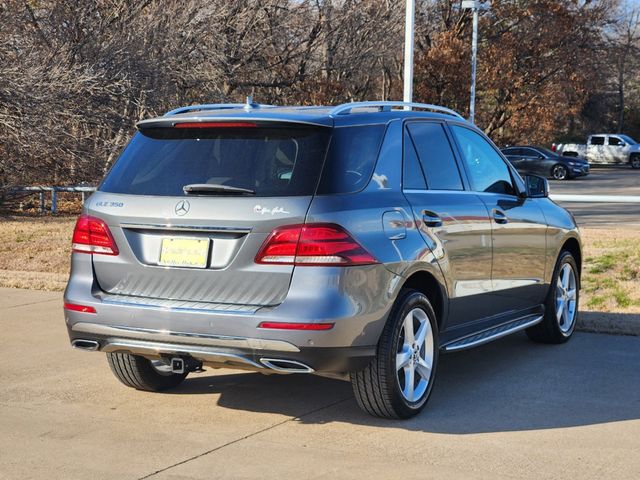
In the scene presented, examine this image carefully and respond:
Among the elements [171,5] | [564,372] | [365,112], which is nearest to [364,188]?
[365,112]

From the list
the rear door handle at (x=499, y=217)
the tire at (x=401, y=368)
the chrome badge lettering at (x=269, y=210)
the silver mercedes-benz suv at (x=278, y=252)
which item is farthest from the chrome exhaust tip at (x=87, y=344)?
the rear door handle at (x=499, y=217)

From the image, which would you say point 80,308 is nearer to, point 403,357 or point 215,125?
point 215,125

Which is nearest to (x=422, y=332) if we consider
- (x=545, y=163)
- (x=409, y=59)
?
(x=409, y=59)

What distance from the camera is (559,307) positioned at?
838 cm

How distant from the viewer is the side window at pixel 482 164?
7164 mm

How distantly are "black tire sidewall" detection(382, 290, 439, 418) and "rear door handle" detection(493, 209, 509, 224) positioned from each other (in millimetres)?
A: 1269

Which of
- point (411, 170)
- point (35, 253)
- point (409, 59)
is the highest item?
point (409, 59)

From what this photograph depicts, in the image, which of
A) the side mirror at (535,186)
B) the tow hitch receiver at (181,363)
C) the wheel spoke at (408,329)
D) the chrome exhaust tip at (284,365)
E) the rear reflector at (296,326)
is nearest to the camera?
the rear reflector at (296,326)

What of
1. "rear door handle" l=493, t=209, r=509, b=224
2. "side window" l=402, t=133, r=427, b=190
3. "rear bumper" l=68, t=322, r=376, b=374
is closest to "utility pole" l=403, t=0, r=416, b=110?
"rear door handle" l=493, t=209, r=509, b=224

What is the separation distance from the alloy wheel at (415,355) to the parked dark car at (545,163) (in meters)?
38.0

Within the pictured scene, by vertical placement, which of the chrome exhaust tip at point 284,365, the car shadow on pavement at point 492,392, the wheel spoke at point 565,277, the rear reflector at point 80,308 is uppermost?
the rear reflector at point 80,308

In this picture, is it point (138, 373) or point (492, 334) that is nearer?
point (138, 373)

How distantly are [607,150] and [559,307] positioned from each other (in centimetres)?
4972

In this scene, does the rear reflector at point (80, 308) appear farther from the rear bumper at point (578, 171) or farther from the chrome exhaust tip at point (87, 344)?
the rear bumper at point (578, 171)
